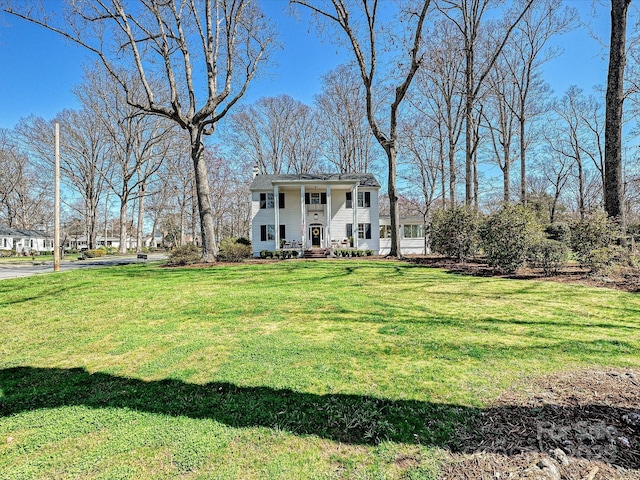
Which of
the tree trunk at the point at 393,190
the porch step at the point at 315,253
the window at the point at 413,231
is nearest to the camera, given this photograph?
the tree trunk at the point at 393,190

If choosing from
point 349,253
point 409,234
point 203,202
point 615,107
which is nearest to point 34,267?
point 203,202

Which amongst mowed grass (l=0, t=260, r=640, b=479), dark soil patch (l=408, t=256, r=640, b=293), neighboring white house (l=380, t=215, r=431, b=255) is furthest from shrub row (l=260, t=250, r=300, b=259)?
mowed grass (l=0, t=260, r=640, b=479)

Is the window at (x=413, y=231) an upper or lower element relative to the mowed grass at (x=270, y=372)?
upper

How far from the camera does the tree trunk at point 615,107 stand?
9.00m

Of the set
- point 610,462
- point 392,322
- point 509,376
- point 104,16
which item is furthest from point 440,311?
point 104,16

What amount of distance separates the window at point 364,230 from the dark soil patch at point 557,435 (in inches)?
811

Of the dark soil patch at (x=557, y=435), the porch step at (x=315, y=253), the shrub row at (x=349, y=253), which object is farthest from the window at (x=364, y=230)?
the dark soil patch at (x=557, y=435)

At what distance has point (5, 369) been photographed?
3617mm

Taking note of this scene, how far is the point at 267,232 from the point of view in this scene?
22.9m

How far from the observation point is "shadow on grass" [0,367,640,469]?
211 cm

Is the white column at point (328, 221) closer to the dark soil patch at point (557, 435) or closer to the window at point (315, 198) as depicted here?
the window at point (315, 198)

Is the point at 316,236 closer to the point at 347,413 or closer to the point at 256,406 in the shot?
the point at 256,406

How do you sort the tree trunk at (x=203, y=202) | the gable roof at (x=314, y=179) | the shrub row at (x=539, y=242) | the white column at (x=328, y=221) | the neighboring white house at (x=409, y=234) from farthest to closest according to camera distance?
the neighboring white house at (x=409, y=234), the gable roof at (x=314, y=179), the white column at (x=328, y=221), the tree trunk at (x=203, y=202), the shrub row at (x=539, y=242)

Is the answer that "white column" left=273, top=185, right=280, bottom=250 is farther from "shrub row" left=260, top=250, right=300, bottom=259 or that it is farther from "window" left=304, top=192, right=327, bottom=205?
"window" left=304, top=192, right=327, bottom=205
